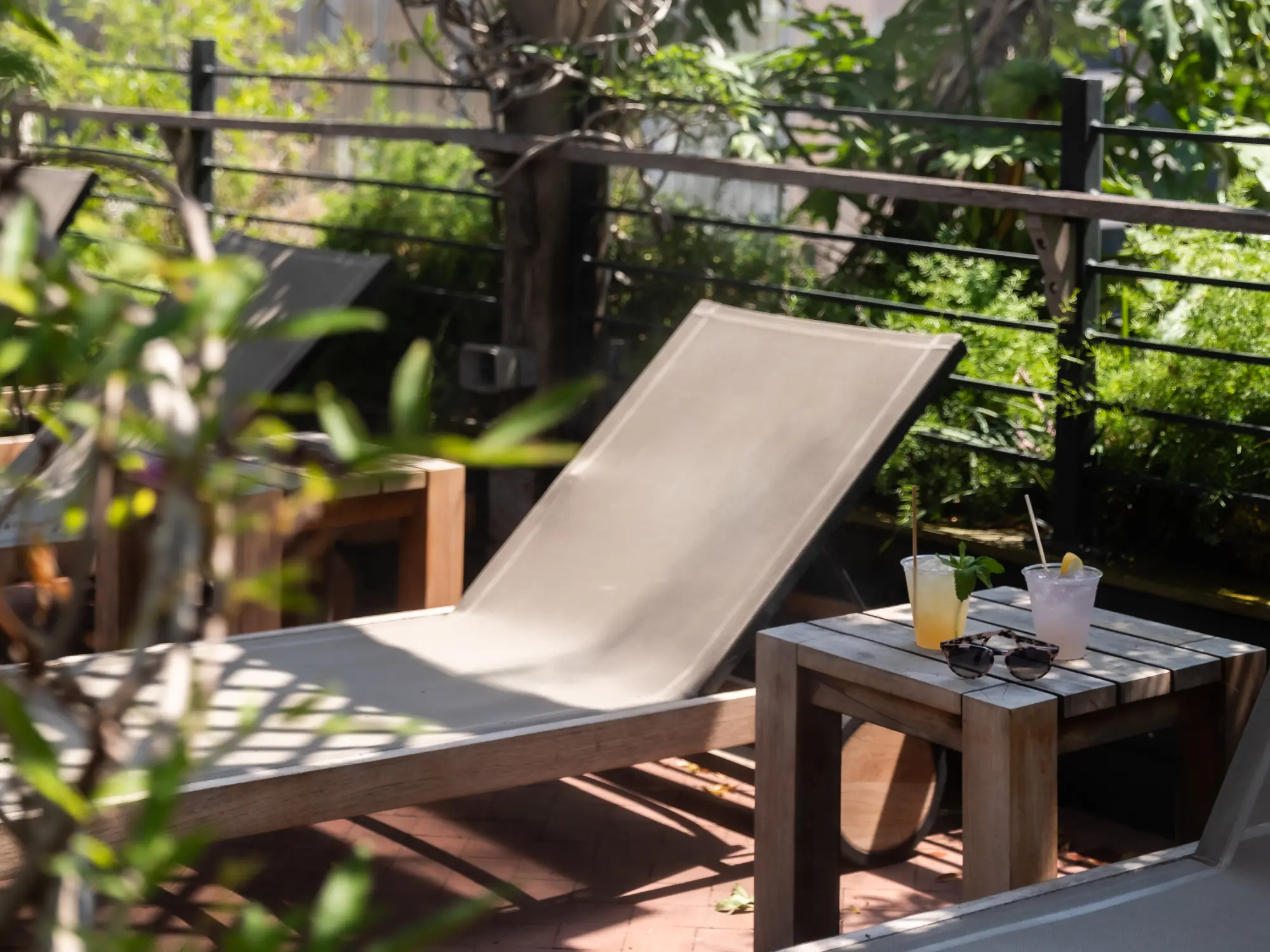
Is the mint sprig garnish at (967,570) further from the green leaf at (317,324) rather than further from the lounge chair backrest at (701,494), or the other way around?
the green leaf at (317,324)

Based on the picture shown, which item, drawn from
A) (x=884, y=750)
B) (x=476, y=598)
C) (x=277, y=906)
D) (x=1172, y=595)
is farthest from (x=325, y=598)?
(x=1172, y=595)

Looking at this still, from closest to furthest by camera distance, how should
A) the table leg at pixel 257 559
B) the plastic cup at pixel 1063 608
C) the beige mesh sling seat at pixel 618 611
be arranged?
1. the plastic cup at pixel 1063 608
2. the beige mesh sling seat at pixel 618 611
3. the table leg at pixel 257 559

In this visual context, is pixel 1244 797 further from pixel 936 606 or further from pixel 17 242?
pixel 17 242

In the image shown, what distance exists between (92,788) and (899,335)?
3.10 meters

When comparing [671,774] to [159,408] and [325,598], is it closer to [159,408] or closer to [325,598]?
[325,598]

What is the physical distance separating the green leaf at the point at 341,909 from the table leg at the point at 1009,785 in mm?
1846

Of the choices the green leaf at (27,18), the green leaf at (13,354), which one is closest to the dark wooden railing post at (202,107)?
the green leaf at (27,18)

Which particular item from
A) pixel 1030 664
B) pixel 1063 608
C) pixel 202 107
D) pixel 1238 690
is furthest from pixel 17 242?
pixel 202 107

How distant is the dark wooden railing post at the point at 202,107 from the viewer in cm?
616

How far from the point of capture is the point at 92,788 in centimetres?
57

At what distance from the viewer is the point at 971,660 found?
7.78ft

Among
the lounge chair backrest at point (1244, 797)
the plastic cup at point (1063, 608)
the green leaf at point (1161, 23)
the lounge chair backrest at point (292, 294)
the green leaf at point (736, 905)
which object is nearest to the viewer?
the lounge chair backrest at point (1244, 797)

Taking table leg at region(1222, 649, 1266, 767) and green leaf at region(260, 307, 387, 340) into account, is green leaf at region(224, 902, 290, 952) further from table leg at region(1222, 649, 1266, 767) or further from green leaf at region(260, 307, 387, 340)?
table leg at region(1222, 649, 1266, 767)

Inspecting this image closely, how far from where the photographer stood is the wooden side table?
2.31m
